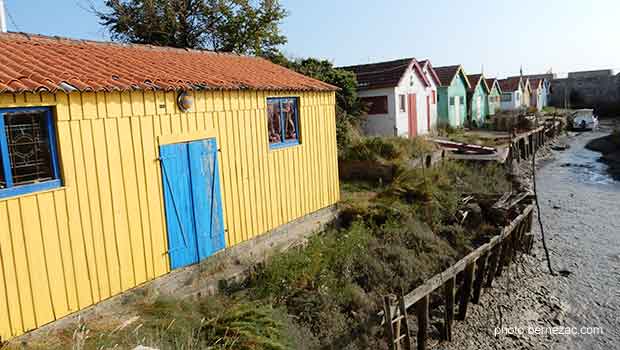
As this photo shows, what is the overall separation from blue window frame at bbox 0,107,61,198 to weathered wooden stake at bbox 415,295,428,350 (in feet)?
20.3

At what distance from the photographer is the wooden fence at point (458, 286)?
25.9 feet

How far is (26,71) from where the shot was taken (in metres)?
6.64

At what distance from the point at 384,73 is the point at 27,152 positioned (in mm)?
19978

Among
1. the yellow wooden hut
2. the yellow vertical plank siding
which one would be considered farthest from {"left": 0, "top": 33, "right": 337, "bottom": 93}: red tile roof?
the yellow vertical plank siding

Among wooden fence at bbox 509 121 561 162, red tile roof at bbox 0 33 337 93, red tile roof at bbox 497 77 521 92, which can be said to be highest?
red tile roof at bbox 497 77 521 92

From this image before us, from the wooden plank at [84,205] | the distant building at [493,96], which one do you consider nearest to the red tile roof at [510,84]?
Result: the distant building at [493,96]

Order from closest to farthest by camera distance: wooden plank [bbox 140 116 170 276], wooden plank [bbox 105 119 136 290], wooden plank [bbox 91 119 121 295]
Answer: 1. wooden plank [bbox 91 119 121 295]
2. wooden plank [bbox 105 119 136 290]
3. wooden plank [bbox 140 116 170 276]

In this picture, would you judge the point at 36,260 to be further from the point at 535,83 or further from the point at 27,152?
the point at 535,83

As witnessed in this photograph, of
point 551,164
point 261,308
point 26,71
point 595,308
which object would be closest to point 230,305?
point 261,308

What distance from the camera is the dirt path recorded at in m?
9.45

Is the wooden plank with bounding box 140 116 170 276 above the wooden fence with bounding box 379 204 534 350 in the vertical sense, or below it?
above

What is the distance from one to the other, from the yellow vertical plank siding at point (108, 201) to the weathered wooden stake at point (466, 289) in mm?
4347

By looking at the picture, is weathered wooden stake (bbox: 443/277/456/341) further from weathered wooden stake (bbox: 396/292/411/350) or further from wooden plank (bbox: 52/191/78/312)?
wooden plank (bbox: 52/191/78/312)

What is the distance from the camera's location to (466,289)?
10.1 m
